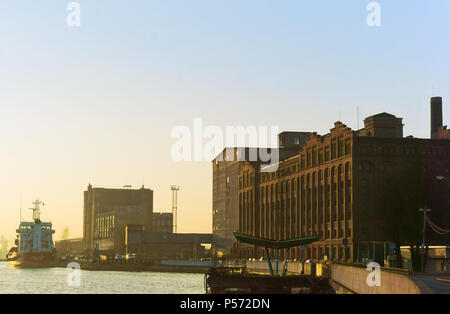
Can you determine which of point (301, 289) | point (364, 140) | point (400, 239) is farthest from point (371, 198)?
point (301, 289)

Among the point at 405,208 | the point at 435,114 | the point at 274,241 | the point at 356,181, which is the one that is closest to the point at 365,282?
the point at 274,241

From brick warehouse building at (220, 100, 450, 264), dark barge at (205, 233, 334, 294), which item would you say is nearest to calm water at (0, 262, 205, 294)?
dark barge at (205, 233, 334, 294)

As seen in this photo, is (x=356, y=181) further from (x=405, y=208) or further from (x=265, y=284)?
(x=265, y=284)

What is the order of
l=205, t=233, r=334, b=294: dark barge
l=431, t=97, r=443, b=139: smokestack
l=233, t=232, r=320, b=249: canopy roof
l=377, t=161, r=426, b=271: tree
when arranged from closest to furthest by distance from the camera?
l=205, t=233, r=334, b=294: dark barge < l=233, t=232, r=320, b=249: canopy roof < l=377, t=161, r=426, b=271: tree < l=431, t=97, r=443, b=139: smokestack

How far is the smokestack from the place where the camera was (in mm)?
170125

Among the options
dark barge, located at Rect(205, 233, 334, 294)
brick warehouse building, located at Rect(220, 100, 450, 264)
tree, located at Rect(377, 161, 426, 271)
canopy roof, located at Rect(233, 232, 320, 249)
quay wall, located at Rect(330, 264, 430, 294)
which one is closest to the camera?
quay wall, located at Rect(330, 264, 430, 294)

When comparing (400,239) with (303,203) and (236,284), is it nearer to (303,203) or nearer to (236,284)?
(236,284)

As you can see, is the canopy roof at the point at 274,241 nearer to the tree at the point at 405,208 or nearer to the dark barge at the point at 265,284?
the dark barge at the point at 265,284

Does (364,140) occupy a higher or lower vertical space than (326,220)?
higher

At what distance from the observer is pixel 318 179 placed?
6117 inches

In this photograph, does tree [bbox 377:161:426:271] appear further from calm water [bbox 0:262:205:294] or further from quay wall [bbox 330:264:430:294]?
calm water [bbox 0:262:205:294]

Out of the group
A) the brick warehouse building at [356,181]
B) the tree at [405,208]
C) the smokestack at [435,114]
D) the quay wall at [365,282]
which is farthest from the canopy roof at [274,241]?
the smokestack at [435,114]

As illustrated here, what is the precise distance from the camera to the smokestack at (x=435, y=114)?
17012 centimetres
